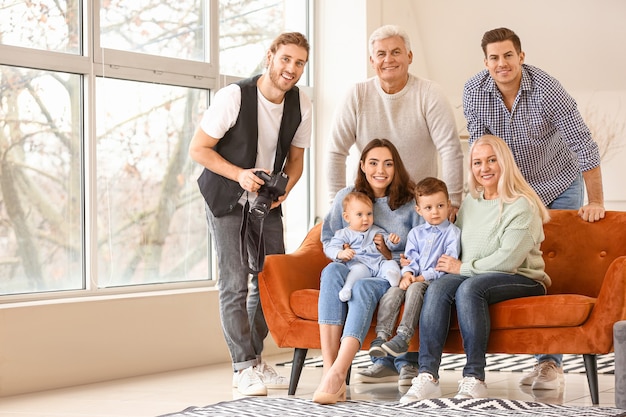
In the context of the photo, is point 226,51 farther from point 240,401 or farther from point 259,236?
point 240,401

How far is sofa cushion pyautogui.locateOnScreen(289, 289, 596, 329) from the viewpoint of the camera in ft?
10.9

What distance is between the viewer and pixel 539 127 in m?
3.85

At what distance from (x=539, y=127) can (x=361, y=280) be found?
983mm

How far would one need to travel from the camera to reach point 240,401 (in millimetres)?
3623

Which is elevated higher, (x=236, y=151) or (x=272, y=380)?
(x=236, y=151)

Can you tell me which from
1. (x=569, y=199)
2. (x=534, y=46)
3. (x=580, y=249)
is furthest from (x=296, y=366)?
(x=534, y=46)

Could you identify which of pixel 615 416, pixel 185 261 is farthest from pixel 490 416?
pixel 185 261

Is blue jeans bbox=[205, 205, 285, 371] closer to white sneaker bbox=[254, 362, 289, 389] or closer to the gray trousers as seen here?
white sneaker bbox=[254, 362, 289, 389]

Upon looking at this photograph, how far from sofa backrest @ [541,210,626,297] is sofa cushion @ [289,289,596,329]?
0.42m

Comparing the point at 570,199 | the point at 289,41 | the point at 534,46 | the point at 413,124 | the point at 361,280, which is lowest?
A: the point at 361,280

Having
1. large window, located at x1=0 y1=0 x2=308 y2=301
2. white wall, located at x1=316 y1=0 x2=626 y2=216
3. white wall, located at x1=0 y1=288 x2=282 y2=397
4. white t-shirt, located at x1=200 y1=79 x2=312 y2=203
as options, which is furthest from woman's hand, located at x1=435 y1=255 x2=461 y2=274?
white wall, located at x1=316 y1=0 x2=626 y2=216

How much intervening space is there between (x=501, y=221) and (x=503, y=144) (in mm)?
304

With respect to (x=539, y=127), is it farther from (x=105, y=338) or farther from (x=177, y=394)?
(x=105, y=338)

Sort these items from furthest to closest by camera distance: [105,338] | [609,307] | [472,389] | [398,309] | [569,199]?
[105,338]
[569,199]
[398,309]
[472,389]
[609,307]
